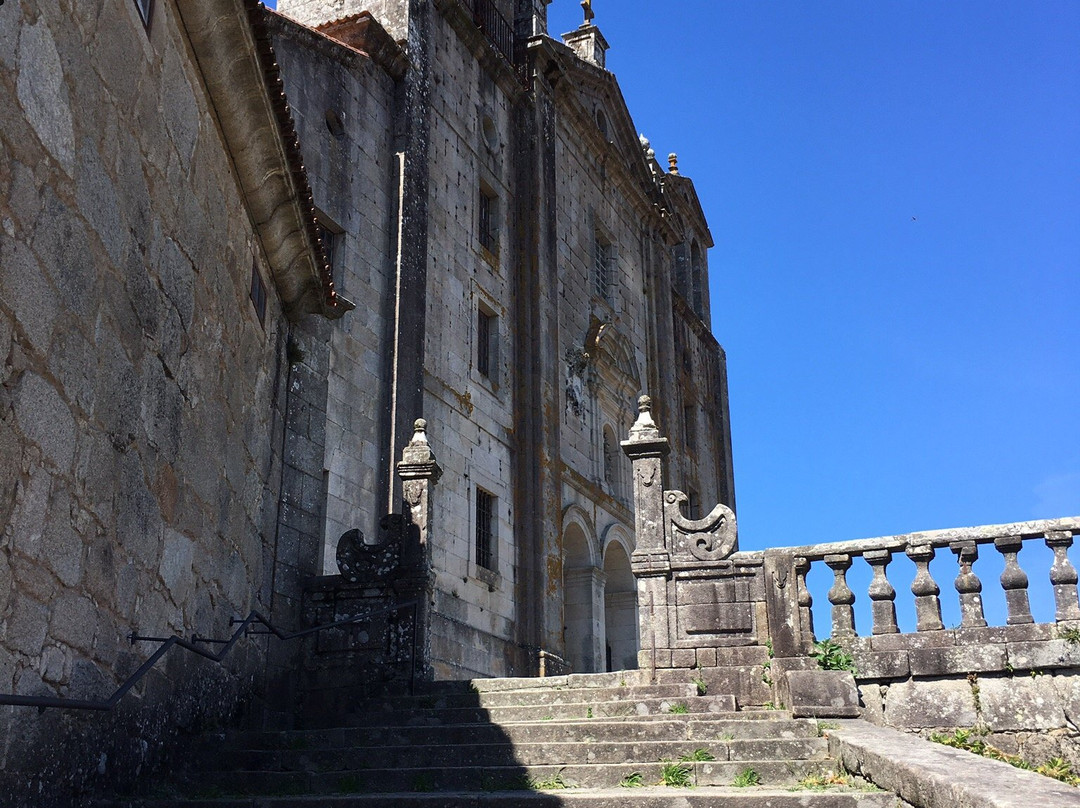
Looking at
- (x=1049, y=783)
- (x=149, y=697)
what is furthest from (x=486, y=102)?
(x=1049, y=783)

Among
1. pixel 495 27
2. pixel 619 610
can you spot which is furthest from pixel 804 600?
pixel 495 27

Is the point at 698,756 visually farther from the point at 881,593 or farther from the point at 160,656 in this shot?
the point at 160,656

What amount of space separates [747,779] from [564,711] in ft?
7.83

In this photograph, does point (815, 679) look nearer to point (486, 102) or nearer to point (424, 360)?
point (424, 360)

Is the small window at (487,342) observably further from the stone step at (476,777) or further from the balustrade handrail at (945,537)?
the stone step at (476,777)

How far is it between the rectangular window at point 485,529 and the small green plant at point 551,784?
32.3ft

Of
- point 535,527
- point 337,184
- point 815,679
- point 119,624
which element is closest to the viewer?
point 119,624

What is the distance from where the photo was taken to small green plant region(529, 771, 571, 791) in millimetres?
7148

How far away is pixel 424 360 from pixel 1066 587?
9576 millimetres

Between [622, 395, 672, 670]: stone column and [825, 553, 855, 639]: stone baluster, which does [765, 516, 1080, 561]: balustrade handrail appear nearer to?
[825, 553, 855, 639]: stone baluster

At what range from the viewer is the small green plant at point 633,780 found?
7191 millimetres

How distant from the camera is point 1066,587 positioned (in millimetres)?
8703

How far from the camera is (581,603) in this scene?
20359 millimetres

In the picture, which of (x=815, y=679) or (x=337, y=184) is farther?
(x=337, y=184)
